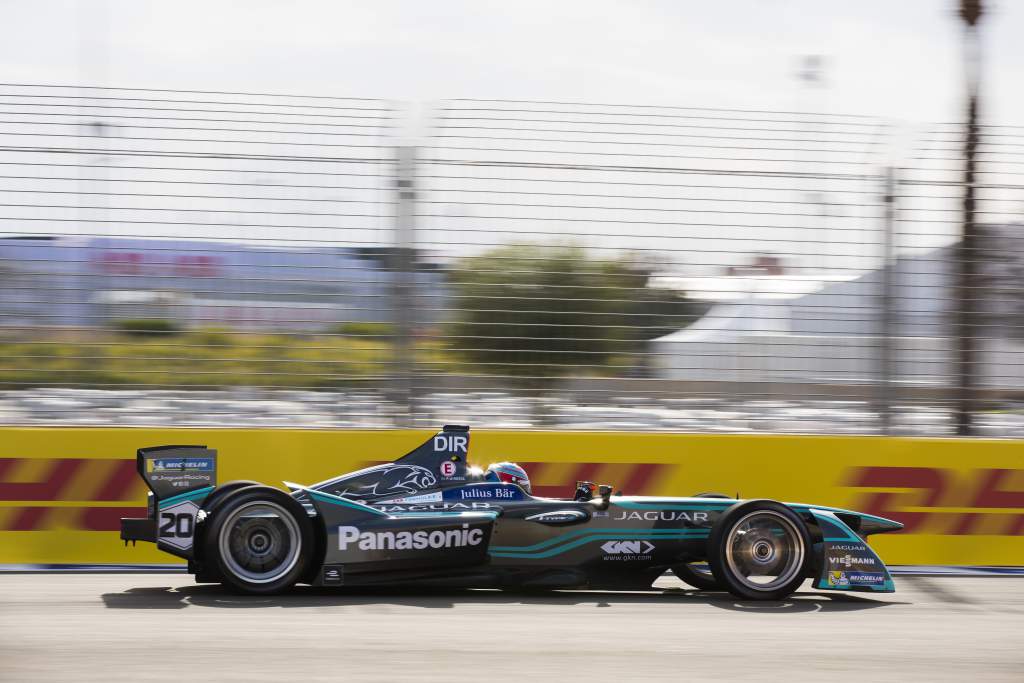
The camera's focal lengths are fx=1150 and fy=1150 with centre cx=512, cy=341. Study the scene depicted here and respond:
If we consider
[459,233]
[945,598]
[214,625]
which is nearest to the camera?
[214,625]

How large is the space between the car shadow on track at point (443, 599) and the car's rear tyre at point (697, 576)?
0.26 ft

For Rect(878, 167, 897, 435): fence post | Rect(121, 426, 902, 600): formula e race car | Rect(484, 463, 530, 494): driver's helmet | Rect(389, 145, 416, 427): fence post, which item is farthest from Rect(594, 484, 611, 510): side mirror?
Rect(878, 167, 897, 435): fence post

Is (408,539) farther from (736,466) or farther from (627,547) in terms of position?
(736,466)

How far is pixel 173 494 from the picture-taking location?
6410mm

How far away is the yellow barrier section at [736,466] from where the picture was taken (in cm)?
816

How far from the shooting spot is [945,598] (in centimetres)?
721

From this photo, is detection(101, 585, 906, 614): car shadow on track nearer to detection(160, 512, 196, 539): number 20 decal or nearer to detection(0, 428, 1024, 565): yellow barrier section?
detection(160, 512, 196, 539): number 20 decal

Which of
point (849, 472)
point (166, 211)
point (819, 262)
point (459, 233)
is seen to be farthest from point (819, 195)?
point (166, 211)

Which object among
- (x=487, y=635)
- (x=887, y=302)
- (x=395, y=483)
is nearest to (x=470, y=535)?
(x=395, y=483)

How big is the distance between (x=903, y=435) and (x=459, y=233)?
3.74m

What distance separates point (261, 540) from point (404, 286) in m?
2.84

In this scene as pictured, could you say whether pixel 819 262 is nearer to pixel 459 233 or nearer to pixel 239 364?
pixel 459 233

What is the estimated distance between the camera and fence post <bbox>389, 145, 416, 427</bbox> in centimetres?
864

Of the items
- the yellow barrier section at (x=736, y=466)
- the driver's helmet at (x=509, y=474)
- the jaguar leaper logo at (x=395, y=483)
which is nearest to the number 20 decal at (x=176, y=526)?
the jaguar leaper logo at (x=395, y=483)
